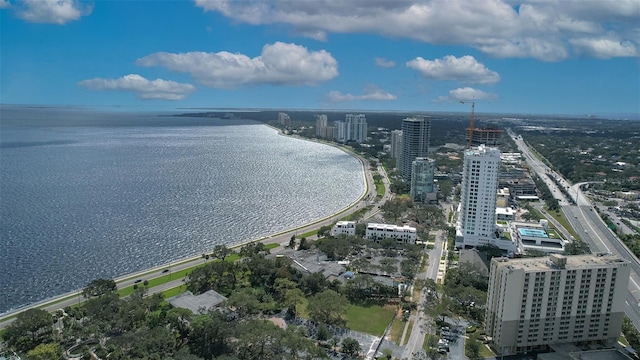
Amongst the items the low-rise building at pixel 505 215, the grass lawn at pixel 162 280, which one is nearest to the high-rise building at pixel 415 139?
the low-rise building at pixel 505 215

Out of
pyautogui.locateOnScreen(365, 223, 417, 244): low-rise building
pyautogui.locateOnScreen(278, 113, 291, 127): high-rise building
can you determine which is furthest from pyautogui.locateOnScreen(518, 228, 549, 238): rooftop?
pyautogui.locateOnScreen(278, 113, 291, 127): high-rise building

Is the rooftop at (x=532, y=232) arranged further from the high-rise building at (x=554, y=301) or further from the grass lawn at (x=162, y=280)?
the grass lawn at (x=162, y=280)

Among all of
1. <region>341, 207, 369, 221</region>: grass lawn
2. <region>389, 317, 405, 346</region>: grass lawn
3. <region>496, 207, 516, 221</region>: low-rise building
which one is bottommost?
<region>389, 317, 405, 346</region>: grass lawn

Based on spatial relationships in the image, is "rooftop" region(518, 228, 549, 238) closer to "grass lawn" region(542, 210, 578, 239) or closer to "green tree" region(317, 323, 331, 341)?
"grass lawn" region(542, 210, 578, 239)

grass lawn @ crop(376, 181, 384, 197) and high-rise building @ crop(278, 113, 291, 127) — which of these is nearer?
grass lawn @ crop(376, 181, 384, 197)

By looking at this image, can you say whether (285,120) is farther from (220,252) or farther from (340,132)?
(220,252)

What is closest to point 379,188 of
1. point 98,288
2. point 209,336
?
point 98,288
